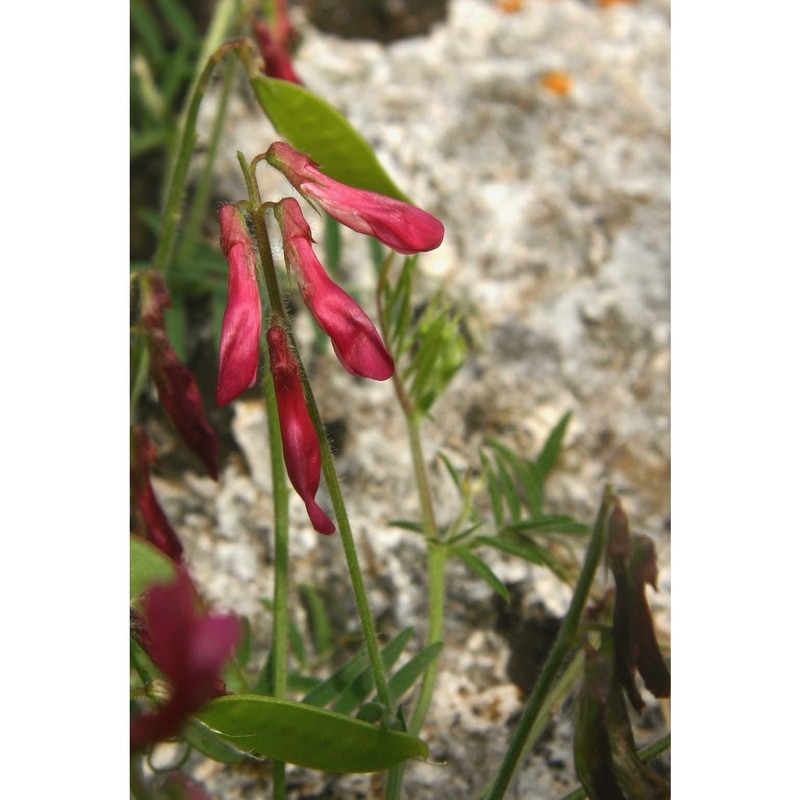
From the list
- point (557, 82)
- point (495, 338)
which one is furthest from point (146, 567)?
point (557, 82)

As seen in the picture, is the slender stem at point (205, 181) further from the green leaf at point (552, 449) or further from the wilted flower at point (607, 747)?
the wilted flower at point (607, 747)

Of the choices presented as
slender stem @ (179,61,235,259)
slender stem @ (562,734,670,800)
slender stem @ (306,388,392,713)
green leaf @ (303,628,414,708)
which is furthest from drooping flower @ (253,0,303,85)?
slender stem @ (562,734,670,800)

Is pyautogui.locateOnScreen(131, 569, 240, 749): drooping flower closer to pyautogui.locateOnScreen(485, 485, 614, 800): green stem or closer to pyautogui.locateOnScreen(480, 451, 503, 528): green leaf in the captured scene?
pyautogui.locateOnScreen(485, 485, 614, 800): green stem

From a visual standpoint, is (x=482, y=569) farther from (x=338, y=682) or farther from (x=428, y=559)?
(x=338, y=682)

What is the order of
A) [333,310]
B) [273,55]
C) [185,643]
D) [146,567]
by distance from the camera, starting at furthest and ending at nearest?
[273,55], [146,567], [333,310], [185,643]

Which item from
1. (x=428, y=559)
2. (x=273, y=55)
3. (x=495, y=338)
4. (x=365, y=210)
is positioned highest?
(x=273, y=55)
